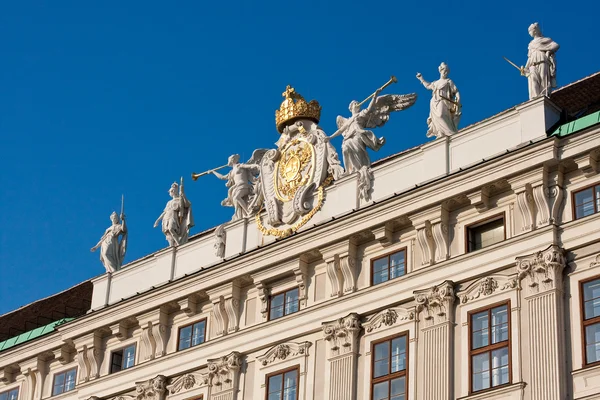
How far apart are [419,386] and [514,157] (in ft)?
17.0

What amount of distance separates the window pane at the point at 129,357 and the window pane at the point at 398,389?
8750 millimetres

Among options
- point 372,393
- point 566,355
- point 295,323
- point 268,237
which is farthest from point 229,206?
point 566,355

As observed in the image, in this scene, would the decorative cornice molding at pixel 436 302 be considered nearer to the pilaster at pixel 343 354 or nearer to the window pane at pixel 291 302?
the pilaster at pixel 343 354

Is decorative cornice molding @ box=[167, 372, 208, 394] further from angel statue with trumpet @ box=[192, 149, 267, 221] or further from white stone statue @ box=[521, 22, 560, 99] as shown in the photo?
white stone statue @ box=[521, 22, 560, 99]

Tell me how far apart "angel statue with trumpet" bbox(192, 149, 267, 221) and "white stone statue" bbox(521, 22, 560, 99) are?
7784 millimetres

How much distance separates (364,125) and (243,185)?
382cm

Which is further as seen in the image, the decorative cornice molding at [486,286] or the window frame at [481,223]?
the window frame at [481,223]

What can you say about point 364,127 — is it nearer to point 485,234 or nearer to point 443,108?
point 443,108

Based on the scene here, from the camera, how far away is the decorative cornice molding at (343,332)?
35.1 m

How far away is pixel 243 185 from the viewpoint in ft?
131

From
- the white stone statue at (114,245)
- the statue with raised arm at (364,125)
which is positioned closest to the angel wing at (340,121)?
the statue with raised arm at (364,125)

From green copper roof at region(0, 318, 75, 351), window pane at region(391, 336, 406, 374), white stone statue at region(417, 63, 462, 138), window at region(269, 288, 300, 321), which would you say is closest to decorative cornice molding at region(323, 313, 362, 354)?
window pane at region(391, 336, 406, 374)

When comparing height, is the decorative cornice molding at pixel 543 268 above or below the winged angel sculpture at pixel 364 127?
below

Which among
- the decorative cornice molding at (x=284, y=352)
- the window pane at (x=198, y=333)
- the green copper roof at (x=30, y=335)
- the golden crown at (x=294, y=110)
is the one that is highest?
the golden crown at (x=294, y=110)
